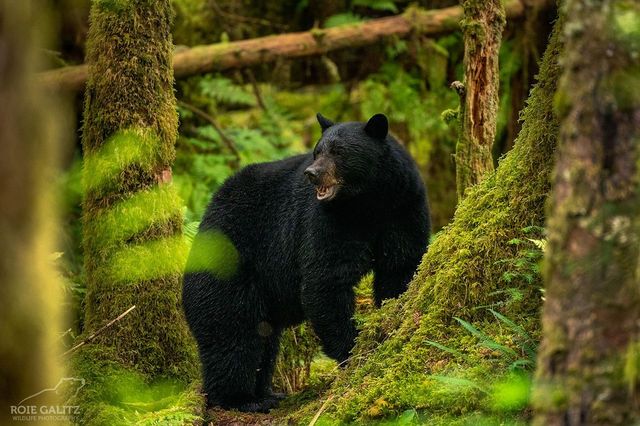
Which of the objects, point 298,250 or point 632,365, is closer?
point 632,365

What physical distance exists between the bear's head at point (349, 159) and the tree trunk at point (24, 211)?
4.28 m

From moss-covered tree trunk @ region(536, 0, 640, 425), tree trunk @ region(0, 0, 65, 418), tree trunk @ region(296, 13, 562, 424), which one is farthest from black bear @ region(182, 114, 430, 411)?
tree trunk @ region(0, 0, 65, 418)

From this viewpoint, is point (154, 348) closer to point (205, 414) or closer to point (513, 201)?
point (205, 414)

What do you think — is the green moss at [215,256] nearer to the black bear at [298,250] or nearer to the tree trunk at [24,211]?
the black bear at [298,250]

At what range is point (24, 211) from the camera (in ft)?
4.75

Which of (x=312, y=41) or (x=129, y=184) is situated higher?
(x=312, y=41)

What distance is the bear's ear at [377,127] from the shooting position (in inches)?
235

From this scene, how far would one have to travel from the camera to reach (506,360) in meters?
3.80

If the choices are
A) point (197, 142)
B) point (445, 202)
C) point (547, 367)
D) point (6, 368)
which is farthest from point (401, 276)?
point (445, 202)

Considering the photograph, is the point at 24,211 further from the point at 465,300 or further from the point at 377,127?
the point at 377,127

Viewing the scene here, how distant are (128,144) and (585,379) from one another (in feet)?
14.9

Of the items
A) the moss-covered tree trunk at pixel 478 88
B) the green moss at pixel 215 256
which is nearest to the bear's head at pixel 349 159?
the moss-covered tree trunk at pixel 478 88

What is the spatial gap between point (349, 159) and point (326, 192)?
0.33 meters

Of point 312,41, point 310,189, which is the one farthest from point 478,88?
point 312,41
